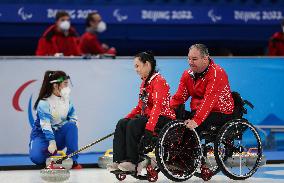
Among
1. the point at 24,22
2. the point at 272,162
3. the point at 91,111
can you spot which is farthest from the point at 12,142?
the point at 24,22

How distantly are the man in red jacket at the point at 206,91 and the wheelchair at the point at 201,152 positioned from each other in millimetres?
97

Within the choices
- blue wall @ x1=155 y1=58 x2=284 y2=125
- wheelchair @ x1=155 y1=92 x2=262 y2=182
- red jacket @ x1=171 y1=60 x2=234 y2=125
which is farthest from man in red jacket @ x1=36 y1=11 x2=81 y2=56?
wheelchair @ x1=155 y1=92 x2=262 y2=182

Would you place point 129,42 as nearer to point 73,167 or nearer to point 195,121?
point 73,167

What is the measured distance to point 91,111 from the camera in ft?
32.1

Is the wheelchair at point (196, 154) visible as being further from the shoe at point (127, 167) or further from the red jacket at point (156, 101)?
the red jacket at point (156, 101)

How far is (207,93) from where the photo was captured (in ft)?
24.4

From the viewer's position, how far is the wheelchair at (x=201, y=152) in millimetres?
7234

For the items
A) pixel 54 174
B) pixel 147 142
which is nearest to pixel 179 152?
pixel 147 142

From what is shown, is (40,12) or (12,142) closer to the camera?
(12,142)

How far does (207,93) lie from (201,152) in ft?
1.71

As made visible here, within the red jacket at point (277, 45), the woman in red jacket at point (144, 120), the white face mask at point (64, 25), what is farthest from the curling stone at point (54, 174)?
the red jacket at point (277, 45)

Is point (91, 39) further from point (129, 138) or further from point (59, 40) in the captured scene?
point (129, 138)

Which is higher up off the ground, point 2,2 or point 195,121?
point 2,2

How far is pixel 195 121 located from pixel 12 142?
299 cm
